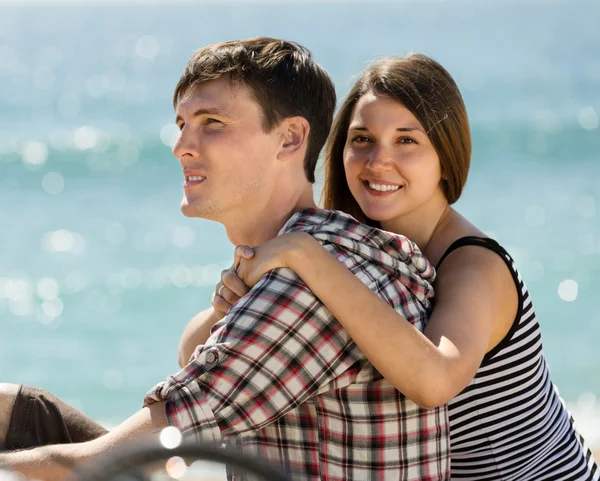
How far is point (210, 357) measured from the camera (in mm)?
2209

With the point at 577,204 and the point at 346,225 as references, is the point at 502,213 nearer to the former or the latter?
the point at 577,204

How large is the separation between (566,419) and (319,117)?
136 cm

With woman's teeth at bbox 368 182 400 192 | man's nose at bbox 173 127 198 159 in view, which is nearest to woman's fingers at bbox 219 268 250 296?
man's nose at bbox 173 127 198 159

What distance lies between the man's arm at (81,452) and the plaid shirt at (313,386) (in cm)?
4

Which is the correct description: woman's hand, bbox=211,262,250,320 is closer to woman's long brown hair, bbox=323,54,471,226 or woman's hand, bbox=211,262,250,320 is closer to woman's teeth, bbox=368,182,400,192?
woman's teeth, bbox=368,182,400,192

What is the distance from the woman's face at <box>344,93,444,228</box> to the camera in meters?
3.21

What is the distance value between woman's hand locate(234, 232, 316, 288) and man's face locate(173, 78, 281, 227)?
310 mm

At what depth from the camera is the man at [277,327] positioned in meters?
2.21

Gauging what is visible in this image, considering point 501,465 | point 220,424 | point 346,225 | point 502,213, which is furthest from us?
point 502,213

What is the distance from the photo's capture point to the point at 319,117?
309 cm

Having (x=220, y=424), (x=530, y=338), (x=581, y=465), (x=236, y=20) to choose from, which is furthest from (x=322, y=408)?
(x=236, y=20)

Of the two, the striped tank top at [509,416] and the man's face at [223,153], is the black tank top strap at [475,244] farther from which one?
the man's face at [223,153]

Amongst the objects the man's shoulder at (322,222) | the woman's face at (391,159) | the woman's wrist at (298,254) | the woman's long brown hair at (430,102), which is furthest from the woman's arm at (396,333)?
the woman's long brown hair at (430,102)

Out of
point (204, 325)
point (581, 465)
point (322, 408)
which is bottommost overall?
point (581, 465)
